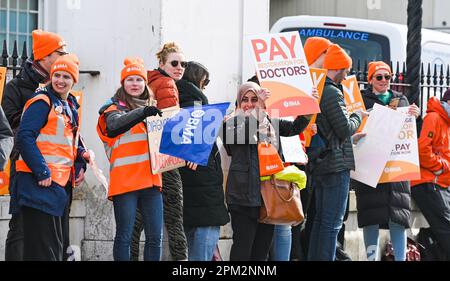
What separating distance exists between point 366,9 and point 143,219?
1615cm

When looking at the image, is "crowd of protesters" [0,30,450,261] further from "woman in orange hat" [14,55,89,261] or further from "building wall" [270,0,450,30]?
"building wall" [270,0,450,30]

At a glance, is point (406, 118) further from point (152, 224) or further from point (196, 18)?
point (152, 224)

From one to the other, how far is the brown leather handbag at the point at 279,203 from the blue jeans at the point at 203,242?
17.8 inches

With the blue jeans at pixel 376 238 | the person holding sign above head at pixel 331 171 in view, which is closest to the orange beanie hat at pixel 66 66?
the person holding sign above head at pixel 331 171

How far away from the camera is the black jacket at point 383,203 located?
11.9 meters

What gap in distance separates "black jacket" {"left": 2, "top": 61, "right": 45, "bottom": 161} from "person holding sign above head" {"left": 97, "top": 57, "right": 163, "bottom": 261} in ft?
1.87

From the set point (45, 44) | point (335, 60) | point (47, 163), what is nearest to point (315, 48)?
point (335, 60)

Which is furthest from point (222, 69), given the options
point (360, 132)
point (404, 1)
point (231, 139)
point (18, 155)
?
point (404, 1)

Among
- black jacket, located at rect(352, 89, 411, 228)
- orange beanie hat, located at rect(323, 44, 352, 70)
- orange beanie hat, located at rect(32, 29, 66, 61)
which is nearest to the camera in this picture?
orange beanie hat, located at rect(32, 29, 66, 61)

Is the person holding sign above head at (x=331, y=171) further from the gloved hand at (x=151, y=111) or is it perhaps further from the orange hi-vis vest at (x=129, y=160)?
the gloved hand at (x=151, y=111)

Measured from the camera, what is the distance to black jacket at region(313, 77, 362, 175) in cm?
1088

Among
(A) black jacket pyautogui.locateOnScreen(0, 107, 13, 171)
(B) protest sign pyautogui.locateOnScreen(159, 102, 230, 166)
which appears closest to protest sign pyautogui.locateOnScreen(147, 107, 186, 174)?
(B) protest sign pyautogui.locateOnScreen(159, 102, 230, 166)

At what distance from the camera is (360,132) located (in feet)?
39.0

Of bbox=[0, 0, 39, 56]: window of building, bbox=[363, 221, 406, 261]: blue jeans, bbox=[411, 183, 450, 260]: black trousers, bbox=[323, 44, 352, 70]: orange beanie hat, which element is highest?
bbox=[0, 0, 39, 56]: window of building
